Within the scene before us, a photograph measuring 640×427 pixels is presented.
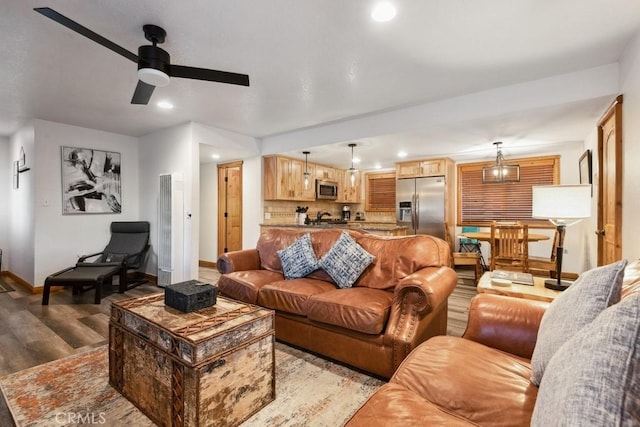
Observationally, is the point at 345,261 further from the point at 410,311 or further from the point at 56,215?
the point at 56,215

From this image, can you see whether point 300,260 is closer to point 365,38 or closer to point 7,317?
point 365,38

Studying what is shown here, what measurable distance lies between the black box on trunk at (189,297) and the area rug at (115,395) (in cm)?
64

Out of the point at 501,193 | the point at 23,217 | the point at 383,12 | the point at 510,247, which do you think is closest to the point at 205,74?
the point at 383,12

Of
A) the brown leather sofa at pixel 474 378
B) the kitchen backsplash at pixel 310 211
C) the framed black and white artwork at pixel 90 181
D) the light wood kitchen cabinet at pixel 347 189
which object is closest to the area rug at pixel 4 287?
the framed black and white artwork at pixel 90 181

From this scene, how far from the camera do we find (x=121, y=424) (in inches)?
65.2

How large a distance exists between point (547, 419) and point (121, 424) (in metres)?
2.02

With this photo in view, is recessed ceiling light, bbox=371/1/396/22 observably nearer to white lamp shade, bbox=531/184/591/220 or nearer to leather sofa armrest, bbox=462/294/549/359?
white lamp shade, bbox=531/184/591/220

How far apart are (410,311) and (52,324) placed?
11.6ft

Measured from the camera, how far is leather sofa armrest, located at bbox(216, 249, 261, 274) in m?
3.19

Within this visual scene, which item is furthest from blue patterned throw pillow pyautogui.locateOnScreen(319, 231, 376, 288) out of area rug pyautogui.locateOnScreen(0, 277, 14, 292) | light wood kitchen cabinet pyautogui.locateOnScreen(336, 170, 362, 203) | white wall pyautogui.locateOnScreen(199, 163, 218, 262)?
area rug pyautogui.locateOnScreen(0, 277, 14, 292)

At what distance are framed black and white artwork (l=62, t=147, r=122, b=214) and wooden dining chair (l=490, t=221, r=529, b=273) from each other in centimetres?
594

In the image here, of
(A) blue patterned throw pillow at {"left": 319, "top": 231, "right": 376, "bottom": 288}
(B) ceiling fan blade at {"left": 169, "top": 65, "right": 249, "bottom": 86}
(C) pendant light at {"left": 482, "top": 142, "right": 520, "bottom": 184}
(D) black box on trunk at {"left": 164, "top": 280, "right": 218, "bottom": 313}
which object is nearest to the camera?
(D) black box on trunk at {"left": 164, "top": 280, "right": 218, "bottom": 313}

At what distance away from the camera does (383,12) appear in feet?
6.46

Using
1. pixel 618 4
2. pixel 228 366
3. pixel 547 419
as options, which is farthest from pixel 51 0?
pixel 618 4
